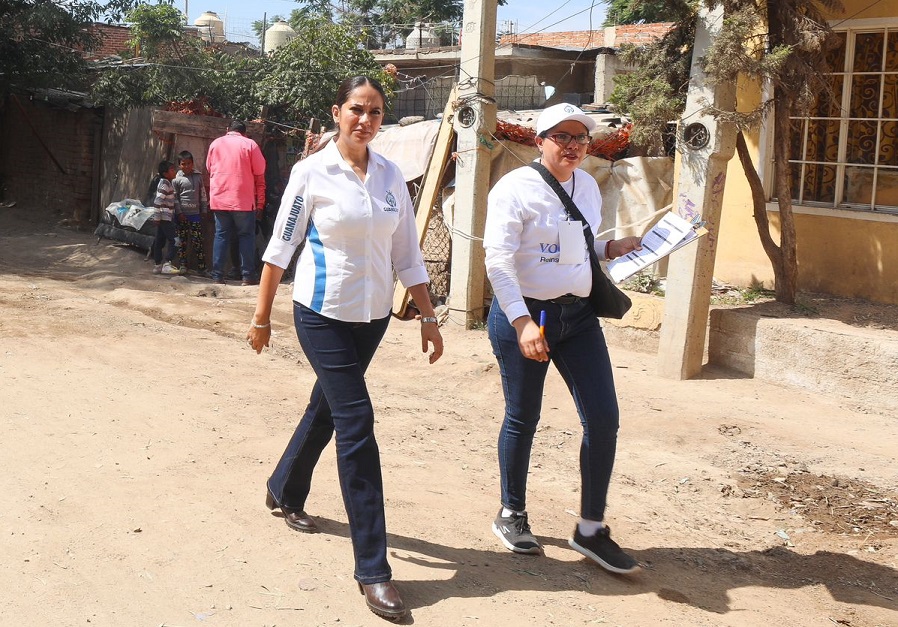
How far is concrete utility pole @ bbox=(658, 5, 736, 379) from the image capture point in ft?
23.8

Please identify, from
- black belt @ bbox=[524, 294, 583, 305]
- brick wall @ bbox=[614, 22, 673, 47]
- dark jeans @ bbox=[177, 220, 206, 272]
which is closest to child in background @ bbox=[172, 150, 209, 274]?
dark jeans @ bbox=[177, 220, 206, 272]

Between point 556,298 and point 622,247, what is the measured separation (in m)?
0.50

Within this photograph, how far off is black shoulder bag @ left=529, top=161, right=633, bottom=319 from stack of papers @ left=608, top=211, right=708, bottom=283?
0.06m

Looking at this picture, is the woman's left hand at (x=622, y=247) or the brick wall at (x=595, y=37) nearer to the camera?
the woman's left hand at (x=622, y=247)

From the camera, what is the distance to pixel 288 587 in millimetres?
3576

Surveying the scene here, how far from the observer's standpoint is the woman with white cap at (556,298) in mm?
3775

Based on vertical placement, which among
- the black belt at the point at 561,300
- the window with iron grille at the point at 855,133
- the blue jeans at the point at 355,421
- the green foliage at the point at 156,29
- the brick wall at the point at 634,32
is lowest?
the blue jeans at the point at 355,421

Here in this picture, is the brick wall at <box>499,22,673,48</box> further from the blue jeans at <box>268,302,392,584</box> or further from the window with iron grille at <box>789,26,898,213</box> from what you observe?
the blue jeans at <box>268,302,392,584</box>

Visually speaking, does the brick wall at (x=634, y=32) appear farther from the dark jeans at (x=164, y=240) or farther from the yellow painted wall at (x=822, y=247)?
the yellow painted wall at (x=822, y=247)

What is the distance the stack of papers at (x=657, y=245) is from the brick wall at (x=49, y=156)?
13.8 meters

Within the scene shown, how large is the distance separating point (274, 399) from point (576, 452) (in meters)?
2.04

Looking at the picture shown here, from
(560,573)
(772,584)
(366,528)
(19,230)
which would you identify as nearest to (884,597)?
(772,584)

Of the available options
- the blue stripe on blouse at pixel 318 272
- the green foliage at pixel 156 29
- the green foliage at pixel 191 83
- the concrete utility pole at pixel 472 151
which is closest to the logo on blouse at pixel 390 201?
the blue stripe on blouse at pixel 318 272

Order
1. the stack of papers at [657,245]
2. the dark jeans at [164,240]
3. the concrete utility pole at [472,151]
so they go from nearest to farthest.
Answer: the stack of papers at [657,245], the concrete utility pole at [472,151], the dark jeans at [164,240]
